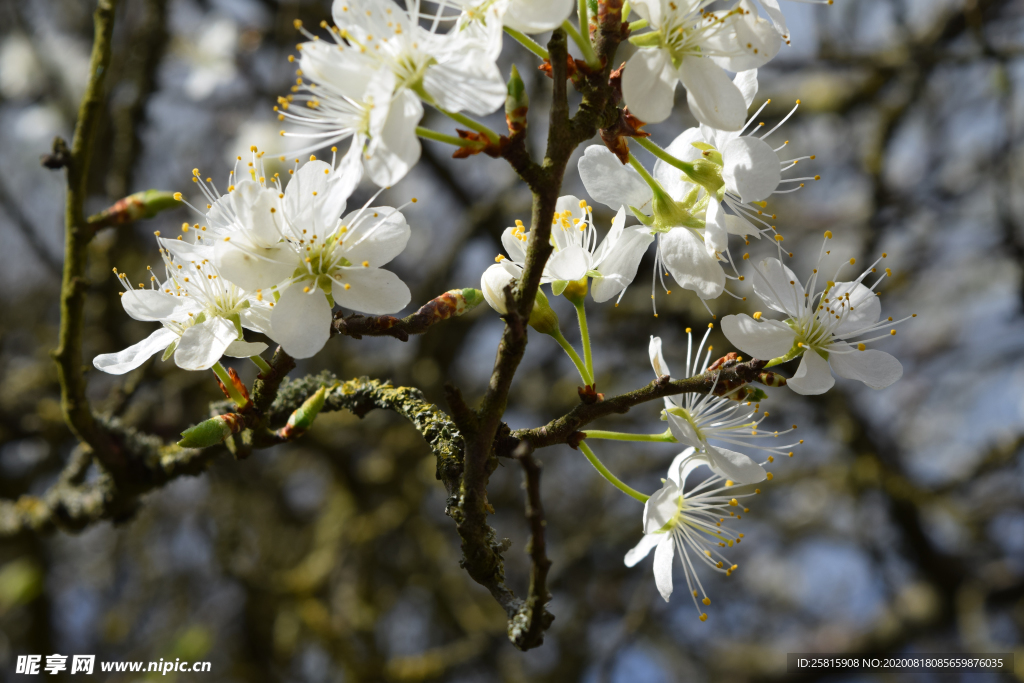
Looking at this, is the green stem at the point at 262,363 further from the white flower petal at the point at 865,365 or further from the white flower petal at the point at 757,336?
the white flower petal at the point at 865,365

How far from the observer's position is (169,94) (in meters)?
3.96

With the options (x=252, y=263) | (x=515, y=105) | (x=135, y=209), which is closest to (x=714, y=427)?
(x=515, y=105)

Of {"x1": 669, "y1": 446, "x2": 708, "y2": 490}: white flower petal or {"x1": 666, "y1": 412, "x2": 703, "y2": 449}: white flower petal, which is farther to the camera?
{"x1": 669, "y1": 446, "x2": 708, "y2": 490}: white flower petal

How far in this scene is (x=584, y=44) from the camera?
79 centimetres

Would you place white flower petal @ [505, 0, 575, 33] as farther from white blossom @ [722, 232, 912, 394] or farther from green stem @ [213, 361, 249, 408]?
green stem @ [213, 361, 249, 408]

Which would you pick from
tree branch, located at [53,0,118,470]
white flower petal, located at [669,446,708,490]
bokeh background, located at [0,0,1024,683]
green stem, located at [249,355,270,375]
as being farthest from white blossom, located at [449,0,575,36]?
bokeh background, located at [0,0,1024,683]

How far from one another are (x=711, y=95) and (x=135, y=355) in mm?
884

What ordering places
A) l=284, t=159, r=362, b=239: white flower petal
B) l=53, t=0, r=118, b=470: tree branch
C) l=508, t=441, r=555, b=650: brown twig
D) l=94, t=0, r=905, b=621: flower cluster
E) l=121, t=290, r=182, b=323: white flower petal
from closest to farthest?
1. l=508, t=441, r=555, b=650: brown twig
2. l=94, t=0, r=905, b=621: flower cluster
3. l=284, t=159, r=362, b=239: white flower petal
4. l=121, t=290, r=182, b=323: white flower petal
5. l=53, t=0, r=118, b=470: tree branch

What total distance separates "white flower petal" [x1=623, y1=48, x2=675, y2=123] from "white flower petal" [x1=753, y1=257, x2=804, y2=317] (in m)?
0.32

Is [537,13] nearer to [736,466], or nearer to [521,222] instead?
[521,222]

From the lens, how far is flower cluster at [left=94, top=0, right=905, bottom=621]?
2.58ft

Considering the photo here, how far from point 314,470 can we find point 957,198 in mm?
3749

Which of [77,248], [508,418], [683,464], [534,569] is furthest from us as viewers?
[508,418]

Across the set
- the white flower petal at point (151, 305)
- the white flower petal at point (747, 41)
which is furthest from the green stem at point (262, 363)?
the white flower petal at point (747, 41)
